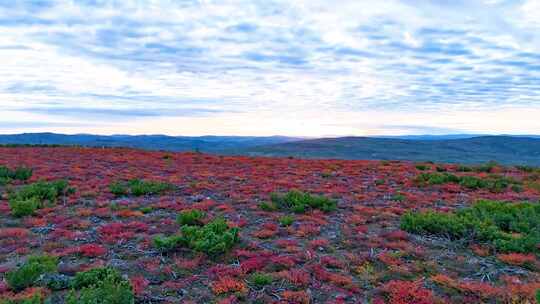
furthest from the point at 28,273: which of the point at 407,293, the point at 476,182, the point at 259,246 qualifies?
the point at 476,182

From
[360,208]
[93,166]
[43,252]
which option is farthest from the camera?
[93,166]

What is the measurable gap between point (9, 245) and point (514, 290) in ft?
36.3

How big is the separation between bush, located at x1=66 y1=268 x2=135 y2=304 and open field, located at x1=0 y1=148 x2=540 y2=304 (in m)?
0.02

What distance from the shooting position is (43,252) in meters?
9.51

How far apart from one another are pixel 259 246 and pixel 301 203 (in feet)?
14.4

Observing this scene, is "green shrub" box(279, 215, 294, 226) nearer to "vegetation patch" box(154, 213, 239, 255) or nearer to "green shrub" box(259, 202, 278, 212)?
"green shrub" box(259, 202, 278, 212)

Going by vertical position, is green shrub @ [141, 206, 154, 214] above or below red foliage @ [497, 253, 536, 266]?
above

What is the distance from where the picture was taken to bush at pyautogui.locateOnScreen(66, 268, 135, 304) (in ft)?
20.9

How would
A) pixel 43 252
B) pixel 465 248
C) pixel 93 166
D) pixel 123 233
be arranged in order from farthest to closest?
pixel 93 166 < pixel 123 233 < pixel 465 248 < pixel 43 252

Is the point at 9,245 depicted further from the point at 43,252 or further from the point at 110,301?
the point at 110,301

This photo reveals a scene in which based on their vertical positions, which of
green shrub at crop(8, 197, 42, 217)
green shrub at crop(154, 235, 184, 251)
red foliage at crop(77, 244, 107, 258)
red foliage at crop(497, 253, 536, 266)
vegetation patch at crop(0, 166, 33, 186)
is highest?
vegetation patch at crop(0, 166, 33, 186)

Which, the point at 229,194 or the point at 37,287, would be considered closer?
the point at 37,287

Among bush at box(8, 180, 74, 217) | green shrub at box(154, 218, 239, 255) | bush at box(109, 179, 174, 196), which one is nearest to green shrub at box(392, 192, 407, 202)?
green shrub at box(154, 218, 239, 255)

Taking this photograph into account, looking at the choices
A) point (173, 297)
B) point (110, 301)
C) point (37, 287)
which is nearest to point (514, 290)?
point (173, 297)
